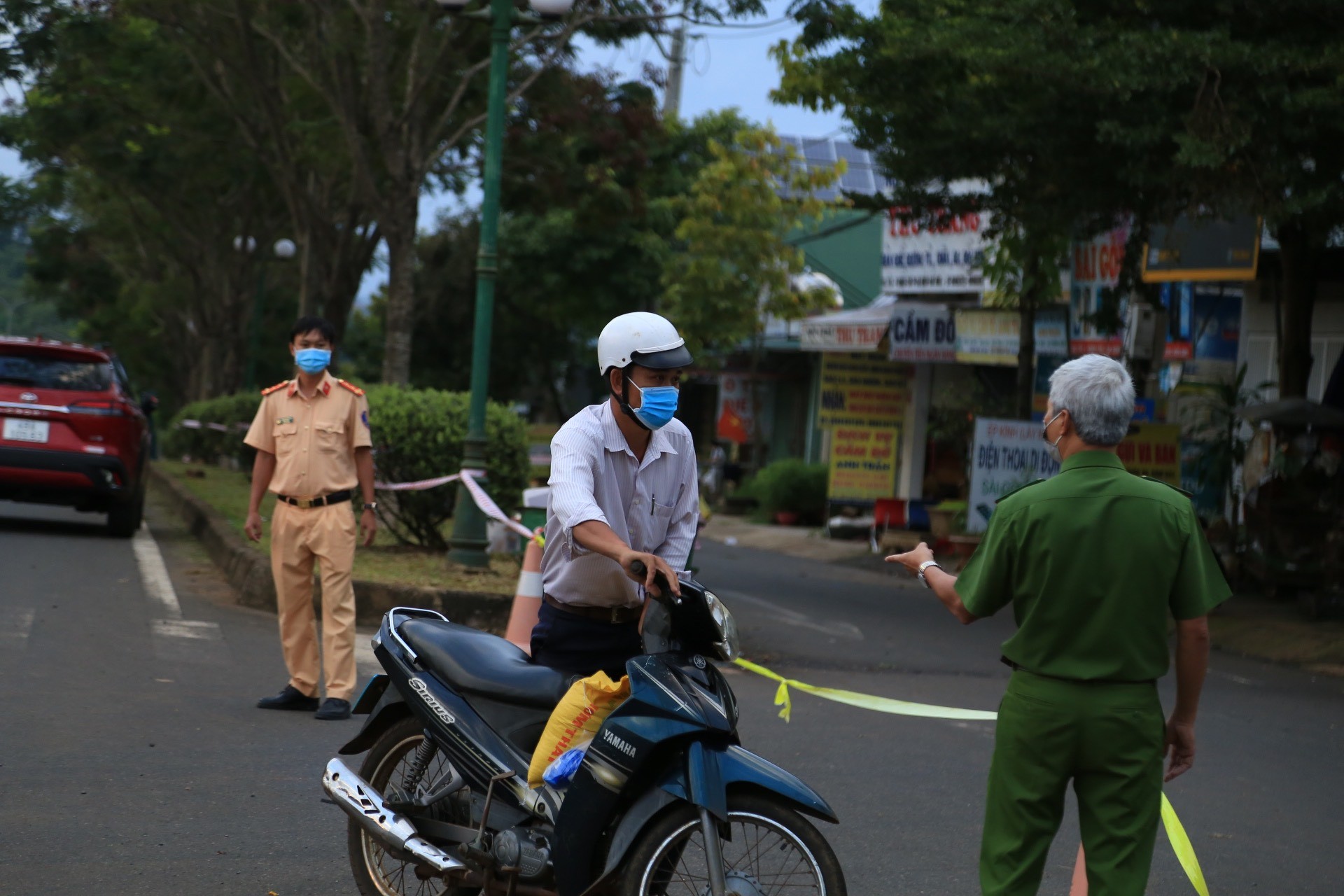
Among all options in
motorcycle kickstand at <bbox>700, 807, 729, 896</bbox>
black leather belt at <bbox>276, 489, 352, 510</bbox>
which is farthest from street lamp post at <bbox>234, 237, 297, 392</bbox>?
motorcycle kickstand at <bbox>700, 807, 729, 896</bbox>

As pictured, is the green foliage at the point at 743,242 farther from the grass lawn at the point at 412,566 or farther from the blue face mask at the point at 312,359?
the blue face mask at the point at 312,359

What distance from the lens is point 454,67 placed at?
730 inches

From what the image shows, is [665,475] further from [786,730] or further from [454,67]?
[454,67]

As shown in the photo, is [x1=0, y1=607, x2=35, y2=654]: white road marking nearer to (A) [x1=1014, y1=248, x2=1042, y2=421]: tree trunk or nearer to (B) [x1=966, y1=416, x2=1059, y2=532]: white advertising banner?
(B) [x1=966, y1=416, x2=1059, y2=532]: white advertising banner

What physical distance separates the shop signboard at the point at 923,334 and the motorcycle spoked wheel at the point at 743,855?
19313 millimetres

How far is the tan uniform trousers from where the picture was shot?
735 centimetres

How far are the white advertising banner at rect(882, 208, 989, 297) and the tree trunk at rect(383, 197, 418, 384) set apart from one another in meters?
8.10

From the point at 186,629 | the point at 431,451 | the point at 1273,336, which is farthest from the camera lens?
the point at 1273,336

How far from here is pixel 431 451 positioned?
12781 millimetres

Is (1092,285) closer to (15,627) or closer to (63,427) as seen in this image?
(63,427)

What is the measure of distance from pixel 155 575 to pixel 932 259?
1482cm

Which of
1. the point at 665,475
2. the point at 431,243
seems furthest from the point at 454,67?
the point at 431,243

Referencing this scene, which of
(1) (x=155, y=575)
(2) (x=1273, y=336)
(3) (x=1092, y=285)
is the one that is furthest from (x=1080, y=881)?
(3) (x=1092, y=285)

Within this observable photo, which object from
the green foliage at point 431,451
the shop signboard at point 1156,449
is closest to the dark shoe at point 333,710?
the green foliage at point 431,451
